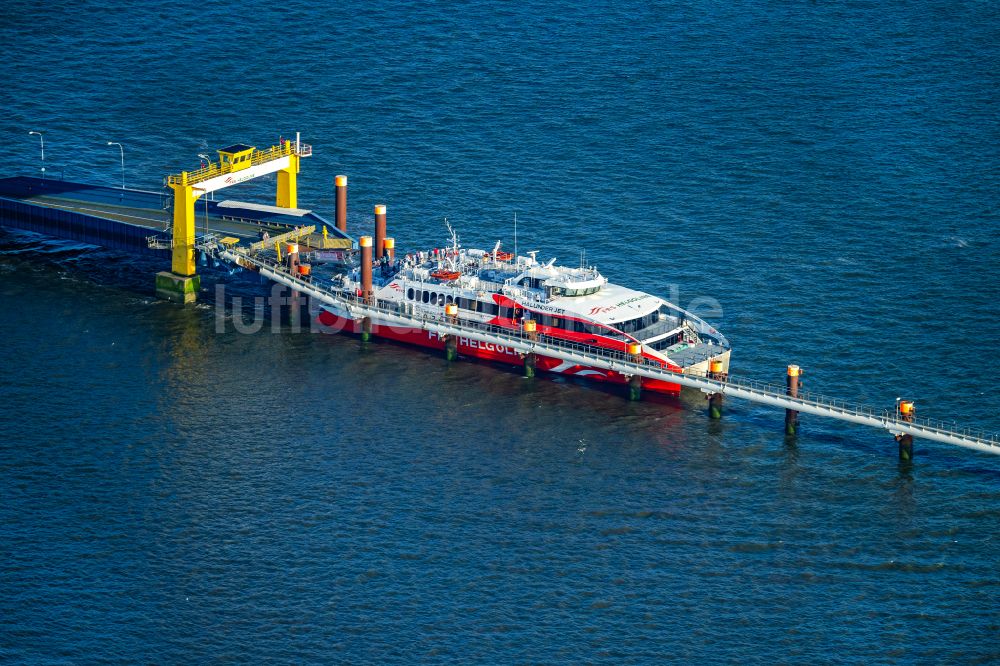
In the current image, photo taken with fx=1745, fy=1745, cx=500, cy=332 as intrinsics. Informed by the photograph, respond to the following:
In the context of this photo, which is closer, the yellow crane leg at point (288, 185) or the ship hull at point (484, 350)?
the ship hull at point (484, 350)

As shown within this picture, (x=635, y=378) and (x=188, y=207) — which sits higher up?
(x=188, y=207)

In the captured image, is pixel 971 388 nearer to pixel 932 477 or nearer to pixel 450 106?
pixel 932 477

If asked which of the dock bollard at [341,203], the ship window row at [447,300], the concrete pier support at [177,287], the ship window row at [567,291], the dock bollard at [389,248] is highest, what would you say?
the dock bollard at [341,203]

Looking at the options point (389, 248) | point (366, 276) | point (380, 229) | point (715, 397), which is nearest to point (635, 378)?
point (715, 397)

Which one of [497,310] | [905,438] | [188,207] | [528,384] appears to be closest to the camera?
[905,438]

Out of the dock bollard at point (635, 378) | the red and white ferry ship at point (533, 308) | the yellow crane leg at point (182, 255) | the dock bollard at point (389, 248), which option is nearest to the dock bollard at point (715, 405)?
the red and white ferry ship at point (533, 308)

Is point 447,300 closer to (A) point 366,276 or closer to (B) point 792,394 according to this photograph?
(A) point 366,276

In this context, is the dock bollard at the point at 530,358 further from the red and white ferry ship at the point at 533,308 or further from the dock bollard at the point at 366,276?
the dock bollard at the point at 366,276
